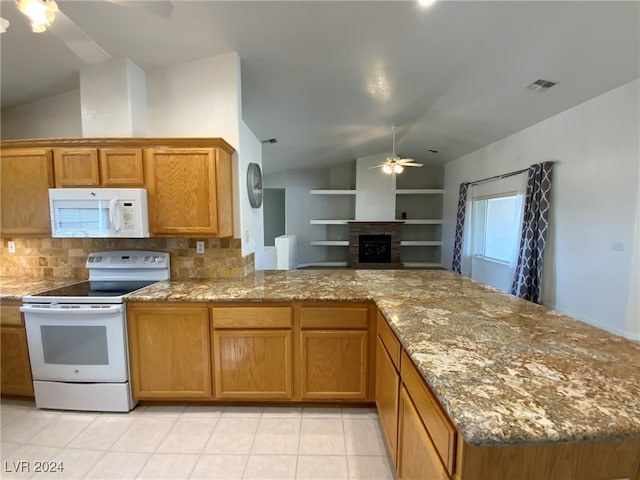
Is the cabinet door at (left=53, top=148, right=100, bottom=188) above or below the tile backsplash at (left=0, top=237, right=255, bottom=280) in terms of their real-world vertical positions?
above

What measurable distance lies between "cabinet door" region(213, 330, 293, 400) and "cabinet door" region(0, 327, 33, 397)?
4.62 ft

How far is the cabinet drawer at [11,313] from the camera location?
2.08 metres

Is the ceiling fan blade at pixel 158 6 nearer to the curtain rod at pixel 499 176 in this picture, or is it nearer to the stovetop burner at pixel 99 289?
the stovetop burner at pixel 99 289

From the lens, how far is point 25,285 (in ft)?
7.82

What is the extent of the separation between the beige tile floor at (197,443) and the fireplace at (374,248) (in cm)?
552

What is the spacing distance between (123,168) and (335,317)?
2014mm

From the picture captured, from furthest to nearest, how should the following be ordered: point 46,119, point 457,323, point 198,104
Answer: point 46,119 → point 198,104 → point 457,323

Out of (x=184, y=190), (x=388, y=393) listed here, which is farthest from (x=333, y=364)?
(x=184, y=190)

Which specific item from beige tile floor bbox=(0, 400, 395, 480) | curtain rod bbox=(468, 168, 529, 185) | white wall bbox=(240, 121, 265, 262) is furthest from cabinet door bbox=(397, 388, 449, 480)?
curtain rod bbox=(468, 168, 529, 185)

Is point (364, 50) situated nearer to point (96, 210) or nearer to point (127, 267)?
point (96, 210)

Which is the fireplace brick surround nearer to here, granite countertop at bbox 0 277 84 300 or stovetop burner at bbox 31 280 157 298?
stovetop burner at bbox 31 280 157 298

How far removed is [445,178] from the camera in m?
7.48

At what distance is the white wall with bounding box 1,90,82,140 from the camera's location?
278 cm

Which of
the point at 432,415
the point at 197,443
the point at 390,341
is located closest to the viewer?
the point at 432,415
